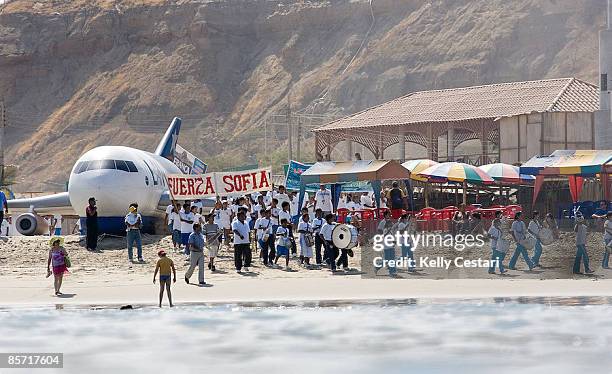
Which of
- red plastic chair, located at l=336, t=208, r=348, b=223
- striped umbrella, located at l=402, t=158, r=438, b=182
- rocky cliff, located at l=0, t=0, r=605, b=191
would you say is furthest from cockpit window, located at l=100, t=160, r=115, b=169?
rocky cliff, located at l=0, t=0, r=605, b=191

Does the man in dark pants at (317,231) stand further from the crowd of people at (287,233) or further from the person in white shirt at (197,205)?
the person in white shirt at (197,205)

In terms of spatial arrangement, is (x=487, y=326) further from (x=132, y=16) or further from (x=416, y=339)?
(x=132, y=16)

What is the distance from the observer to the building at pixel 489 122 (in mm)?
53938

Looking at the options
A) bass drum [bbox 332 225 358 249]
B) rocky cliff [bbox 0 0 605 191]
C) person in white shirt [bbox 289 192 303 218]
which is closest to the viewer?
bass drum [bbox 332 225 358 249]

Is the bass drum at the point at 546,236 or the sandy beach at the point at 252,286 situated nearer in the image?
the sandy beach at the point at 252,286

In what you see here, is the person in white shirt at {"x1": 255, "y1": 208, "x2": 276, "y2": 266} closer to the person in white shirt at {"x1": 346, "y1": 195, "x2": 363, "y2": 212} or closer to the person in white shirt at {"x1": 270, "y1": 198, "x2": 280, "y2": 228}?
the person in white shirt at {"x1": 270, "y1": 198, "x2": 280, "y2": 228}

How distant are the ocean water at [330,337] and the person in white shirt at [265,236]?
7.23 m

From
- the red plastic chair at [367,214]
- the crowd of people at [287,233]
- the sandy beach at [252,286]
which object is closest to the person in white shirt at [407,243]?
the crowd of people at [287,233]

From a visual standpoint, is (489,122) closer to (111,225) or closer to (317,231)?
(111,225)

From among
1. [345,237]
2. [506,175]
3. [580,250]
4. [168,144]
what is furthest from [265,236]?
[168,144]

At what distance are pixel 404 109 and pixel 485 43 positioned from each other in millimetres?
39098

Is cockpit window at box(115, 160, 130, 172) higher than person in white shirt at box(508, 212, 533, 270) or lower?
higher

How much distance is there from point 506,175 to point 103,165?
12.9 metres

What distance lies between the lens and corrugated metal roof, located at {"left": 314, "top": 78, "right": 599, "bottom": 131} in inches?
2203
